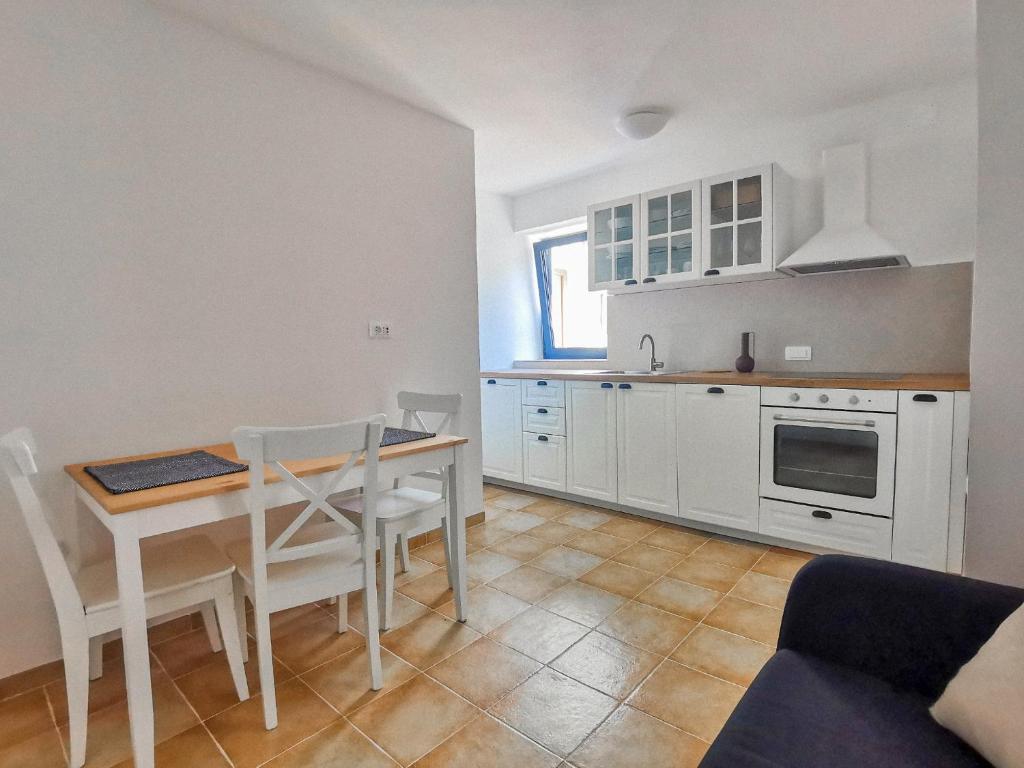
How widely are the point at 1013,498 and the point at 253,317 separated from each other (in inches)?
109

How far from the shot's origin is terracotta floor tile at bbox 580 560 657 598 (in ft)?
8.06

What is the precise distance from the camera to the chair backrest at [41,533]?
1355 millimetres

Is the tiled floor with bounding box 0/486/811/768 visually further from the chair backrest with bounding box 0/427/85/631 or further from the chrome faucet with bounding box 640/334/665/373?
the chrome faucet with bounding box 640/334/665/373

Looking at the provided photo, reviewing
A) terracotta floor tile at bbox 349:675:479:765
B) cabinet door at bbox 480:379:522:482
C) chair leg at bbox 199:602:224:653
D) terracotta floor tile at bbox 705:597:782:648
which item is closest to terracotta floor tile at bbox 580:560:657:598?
terracotta floor tile at bbox 705:597:782:648

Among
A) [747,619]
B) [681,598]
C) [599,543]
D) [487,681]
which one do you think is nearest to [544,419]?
[599,543]

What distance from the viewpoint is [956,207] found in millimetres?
2807

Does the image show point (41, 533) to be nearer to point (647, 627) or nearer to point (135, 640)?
point (135, 640)

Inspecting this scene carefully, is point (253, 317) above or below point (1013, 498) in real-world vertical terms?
above

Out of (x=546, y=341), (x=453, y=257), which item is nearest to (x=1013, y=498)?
(x=453, y=257)

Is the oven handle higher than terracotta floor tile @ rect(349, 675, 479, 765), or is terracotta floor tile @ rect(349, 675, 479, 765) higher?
the oven handle

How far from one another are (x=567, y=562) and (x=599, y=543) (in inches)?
13.0

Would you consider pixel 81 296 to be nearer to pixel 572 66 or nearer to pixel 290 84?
pixel 290 84

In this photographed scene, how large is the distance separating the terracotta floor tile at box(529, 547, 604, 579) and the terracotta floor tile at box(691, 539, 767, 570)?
548 mm

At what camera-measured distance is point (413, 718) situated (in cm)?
164
